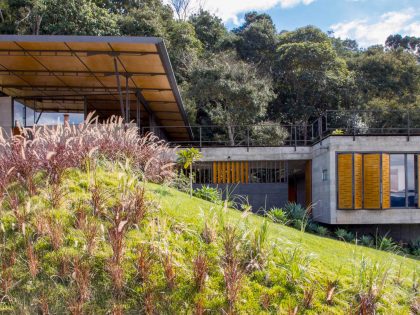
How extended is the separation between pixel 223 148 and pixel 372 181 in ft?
16.9

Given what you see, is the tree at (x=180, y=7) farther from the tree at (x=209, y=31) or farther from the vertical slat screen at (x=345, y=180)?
the vertical slat screen at (x=345, y=180)

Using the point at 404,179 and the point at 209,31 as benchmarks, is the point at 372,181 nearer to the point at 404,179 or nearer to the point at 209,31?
the point at 404,179

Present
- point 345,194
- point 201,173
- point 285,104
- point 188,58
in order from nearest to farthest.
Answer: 1. point 345,194
2. point 201,173
3. point 188,58
4. point 285,104

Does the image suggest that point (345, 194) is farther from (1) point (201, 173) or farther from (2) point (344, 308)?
(2) point (344, 308)

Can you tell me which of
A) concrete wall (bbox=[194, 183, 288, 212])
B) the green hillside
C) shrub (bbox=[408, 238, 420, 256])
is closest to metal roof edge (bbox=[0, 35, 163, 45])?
the green hillside

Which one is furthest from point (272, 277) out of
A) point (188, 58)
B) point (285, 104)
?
point (285, 104)

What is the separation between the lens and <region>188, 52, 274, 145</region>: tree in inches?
843

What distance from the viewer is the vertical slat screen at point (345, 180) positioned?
13.7 meters

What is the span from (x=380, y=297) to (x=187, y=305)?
1.71 m

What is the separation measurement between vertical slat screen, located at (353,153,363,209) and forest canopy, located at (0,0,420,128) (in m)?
8.53

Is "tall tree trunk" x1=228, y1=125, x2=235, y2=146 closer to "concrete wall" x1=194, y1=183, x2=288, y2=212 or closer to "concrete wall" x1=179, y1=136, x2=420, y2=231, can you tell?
"concrete wall" x1=194, y1=183, x2=288, y2=212

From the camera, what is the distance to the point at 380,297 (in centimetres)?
385

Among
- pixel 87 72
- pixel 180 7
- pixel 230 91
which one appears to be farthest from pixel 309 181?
pixel 180 7

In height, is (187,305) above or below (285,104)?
below
